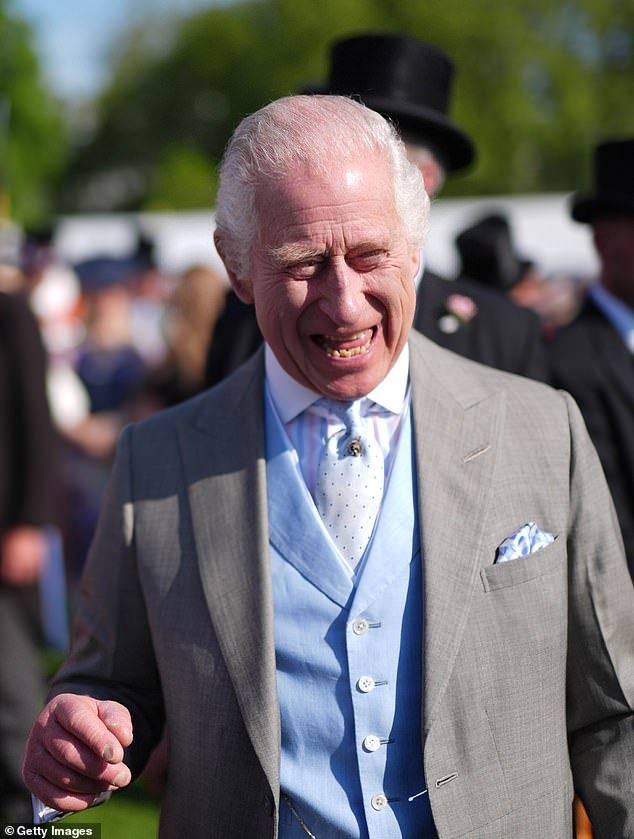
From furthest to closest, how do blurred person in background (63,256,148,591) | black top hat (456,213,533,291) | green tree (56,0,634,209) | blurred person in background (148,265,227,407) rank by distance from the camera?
green tree (56,0,634,209)
blurred person in background (63,256,148,591)
black top hat (456,213,533,291)
blurred person in background (148,265,227,407)

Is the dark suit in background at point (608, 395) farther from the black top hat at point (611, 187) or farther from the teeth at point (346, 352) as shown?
the teeth at point (346, 352)

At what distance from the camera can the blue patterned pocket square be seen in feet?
7.36

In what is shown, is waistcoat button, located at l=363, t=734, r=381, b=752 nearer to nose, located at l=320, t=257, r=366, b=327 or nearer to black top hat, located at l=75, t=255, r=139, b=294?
nose, located at l=320, t=257, r=366, b=327

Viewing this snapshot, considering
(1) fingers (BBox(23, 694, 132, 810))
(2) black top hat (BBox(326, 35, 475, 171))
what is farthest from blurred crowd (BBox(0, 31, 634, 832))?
(1) fingers (BBox(23, 694, 132, 810))

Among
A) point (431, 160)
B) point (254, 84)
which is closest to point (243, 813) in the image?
point (431, 160)

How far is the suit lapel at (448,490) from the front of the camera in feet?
7.13

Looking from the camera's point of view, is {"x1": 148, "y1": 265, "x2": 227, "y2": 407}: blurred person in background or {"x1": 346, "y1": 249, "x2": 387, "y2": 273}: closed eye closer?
{"x1": 346, "y1": 249, "x2": 387, "y2": 273}: closed eye

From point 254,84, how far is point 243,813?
2185 inches

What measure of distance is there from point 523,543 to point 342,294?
62 cm

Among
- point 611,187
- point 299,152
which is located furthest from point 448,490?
point 611,187

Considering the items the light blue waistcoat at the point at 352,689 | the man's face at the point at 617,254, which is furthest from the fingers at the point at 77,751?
the man's face at the point at 617,254

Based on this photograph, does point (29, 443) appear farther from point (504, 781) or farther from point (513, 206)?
point (513, 206)

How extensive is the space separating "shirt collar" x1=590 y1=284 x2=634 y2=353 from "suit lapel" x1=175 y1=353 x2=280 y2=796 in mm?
1998

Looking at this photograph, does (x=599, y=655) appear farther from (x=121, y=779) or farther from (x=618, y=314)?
(x=618, y=314)
